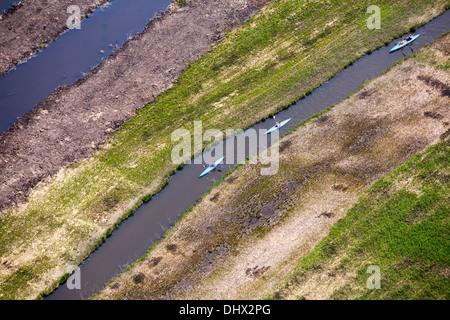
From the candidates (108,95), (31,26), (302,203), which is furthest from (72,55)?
(302,203)

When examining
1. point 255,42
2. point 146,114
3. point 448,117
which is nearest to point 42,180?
point 146,114

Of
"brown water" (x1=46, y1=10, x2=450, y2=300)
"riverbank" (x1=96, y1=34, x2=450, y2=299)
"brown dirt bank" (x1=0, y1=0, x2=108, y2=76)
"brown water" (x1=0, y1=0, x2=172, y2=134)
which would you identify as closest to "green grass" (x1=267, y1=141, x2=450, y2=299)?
"riverbank" (x1=96, y1=34, x2=450, y2=299)

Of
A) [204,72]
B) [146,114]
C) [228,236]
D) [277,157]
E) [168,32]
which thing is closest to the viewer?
[228,236]

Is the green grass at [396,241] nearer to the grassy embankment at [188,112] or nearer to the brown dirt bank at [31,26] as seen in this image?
the grassy embankment at [188,112]

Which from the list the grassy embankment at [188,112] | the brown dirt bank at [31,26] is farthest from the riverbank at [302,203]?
the brown dirt bank at [31,26]

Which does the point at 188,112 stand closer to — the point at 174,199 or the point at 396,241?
the point at 174,199

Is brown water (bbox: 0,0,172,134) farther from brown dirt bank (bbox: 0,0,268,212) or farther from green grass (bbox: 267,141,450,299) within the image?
green grass (bbox: 267,141,450,299)
